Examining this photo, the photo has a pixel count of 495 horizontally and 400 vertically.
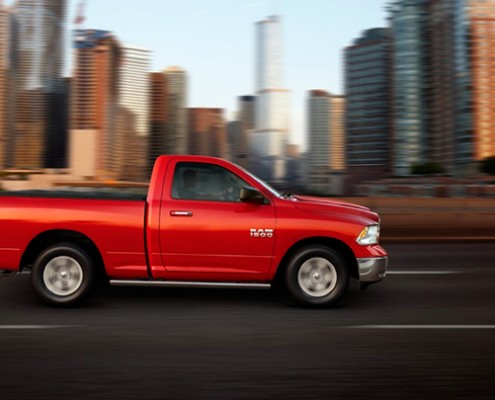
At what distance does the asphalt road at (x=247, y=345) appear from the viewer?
14.7 feet

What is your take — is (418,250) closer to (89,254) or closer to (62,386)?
(89,254)

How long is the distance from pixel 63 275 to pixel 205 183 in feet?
6.05

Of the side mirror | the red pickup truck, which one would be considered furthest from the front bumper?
the side mirror

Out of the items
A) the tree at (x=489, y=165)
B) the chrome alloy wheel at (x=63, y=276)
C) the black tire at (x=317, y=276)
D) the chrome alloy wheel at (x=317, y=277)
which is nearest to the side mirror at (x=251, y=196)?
the black tire at (x=317, y=276)

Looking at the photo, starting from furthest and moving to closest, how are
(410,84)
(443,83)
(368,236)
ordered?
(410,84), (443,83), (368,236)

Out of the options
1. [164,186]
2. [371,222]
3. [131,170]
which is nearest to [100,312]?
[164,186]

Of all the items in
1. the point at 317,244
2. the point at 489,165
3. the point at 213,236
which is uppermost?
the point at 489,165

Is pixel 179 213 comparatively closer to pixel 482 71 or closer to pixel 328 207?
pixel 328 207

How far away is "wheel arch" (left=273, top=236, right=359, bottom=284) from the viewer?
7.15 m

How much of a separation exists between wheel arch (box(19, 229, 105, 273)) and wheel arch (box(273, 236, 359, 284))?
198cm

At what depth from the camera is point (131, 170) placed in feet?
629

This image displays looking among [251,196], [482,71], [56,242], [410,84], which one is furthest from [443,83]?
[56,242]

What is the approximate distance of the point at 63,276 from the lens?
7078 millimetres

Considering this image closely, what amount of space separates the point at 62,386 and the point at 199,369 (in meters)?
1.01
